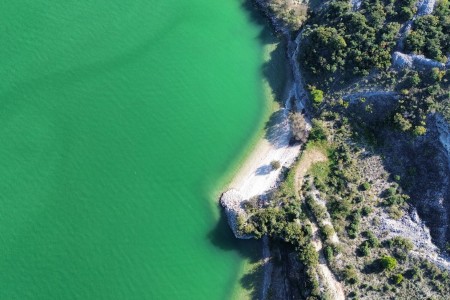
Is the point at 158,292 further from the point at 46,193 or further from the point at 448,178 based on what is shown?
the point at 448,178

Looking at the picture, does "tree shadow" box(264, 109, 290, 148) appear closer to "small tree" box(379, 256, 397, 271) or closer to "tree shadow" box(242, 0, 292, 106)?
"tree shadow" box(242, 0, 292, 106)

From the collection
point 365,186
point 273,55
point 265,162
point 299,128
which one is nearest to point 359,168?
point 365,186

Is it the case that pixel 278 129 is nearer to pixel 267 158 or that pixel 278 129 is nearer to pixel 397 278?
pixel 267 158

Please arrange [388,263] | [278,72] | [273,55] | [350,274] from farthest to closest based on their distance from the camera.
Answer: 1. [273,55]
2. [278,72]
3. [350,274]
4. [388,263]

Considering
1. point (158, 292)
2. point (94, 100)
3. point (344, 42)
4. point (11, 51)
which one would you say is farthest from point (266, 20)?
point (158, 292)

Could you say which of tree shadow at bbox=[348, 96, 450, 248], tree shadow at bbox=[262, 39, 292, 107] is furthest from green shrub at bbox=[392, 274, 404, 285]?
tree shadow at bbox=[262, 39, 292, 107]

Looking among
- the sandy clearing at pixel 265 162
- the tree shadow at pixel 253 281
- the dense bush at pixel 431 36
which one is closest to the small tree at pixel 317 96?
the sandy clearing at pixel 265 162
